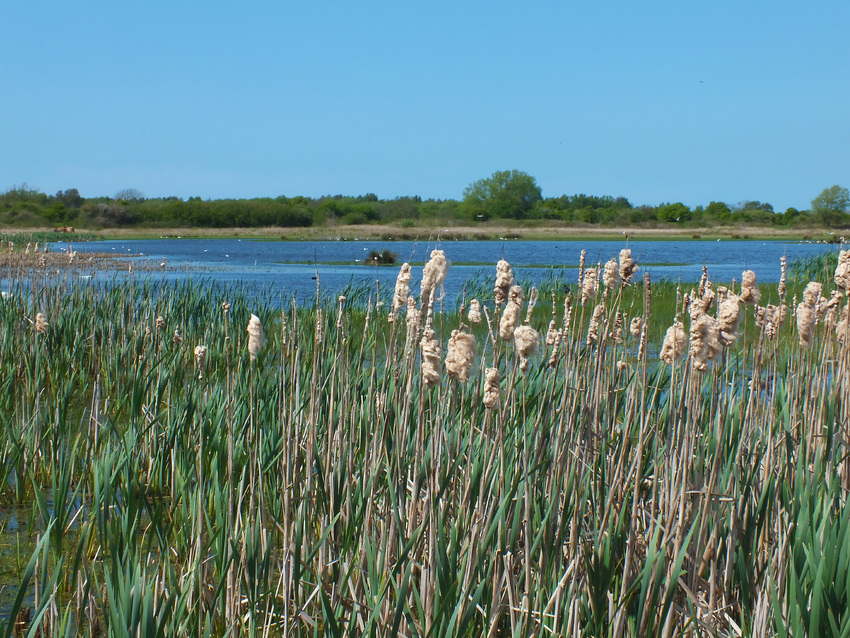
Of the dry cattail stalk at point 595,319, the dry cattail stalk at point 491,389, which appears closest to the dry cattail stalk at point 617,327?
the dry cattail stalk at point 595,319

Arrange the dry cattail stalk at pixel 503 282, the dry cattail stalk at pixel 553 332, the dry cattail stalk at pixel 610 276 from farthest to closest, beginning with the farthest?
the dry cattail stalk at pixel 553 332 → the dry cattail stalk at pixel 610 276 → the dry cattail stalk at pixel 503 282

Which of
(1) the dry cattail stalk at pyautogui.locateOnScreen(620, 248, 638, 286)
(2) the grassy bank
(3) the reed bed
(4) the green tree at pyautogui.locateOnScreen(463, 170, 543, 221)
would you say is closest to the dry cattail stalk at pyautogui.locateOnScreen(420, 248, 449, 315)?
(3) the reed bed

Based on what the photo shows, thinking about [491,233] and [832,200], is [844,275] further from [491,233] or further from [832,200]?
[832,200]

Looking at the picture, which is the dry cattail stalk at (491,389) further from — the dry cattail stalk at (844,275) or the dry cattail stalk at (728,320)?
the dry cattail stalk at (844,275)

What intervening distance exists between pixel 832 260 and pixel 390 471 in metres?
16.7

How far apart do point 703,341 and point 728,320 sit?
98 mm

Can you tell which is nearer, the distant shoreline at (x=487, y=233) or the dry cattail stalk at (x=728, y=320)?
the dry cattail stalk at (x=728, y=320)

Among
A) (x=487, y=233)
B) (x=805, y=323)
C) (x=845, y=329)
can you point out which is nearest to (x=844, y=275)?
(x=805, y=323)

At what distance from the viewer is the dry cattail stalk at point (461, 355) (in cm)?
186

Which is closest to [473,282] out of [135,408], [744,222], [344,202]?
[135,408]

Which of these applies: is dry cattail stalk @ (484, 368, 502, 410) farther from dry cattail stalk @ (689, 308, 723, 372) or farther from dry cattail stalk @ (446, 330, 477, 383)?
dry cattail stalk @ (689, 308, 723, 372)

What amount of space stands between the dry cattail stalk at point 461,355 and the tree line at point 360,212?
5333 centimetres

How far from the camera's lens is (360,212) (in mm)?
74562

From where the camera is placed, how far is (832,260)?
16.5 m
